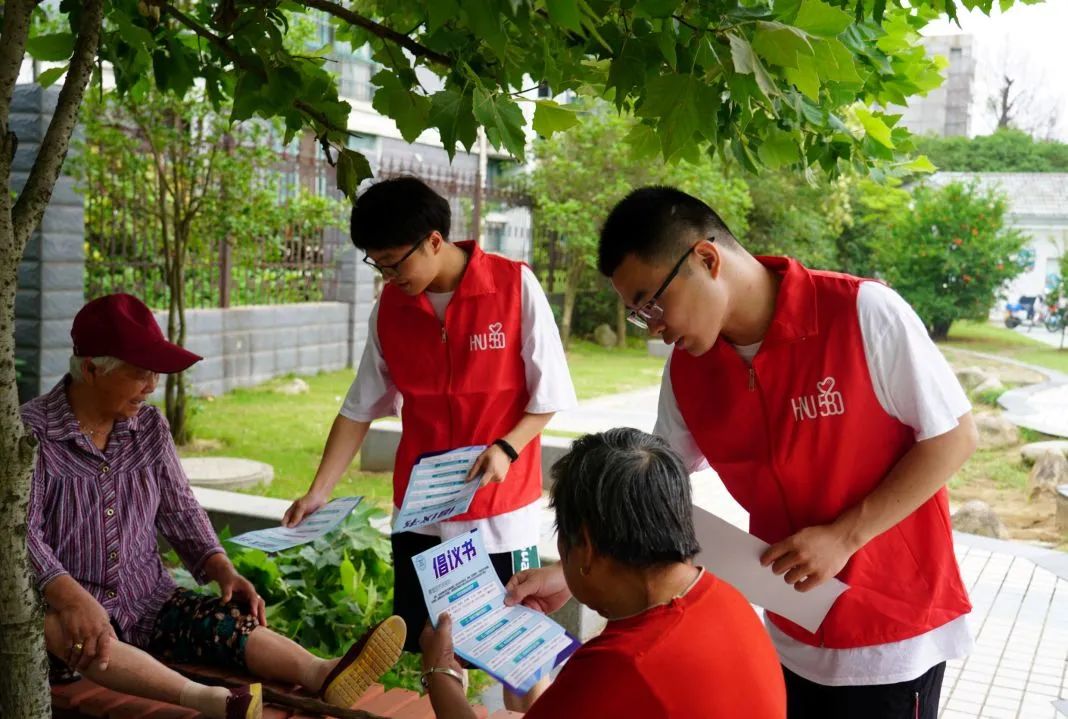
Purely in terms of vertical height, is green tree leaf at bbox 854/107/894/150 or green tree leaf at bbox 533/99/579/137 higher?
green tree leaf at bbox 854/107/894/150

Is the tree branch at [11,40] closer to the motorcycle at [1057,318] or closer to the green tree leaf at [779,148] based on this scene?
the green tree leaf at [779,148]

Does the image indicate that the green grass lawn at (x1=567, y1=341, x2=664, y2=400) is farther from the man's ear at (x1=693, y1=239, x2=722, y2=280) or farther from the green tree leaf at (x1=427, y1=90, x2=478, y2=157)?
the green tree leaf at (x1=427, y1=90, x2=478, y2=157)

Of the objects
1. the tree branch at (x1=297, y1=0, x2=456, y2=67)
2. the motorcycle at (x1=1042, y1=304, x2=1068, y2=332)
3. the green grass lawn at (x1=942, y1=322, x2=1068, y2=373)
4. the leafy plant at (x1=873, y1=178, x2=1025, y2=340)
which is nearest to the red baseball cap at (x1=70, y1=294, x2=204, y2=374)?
the tree branch at (x1=297, y1=0, x2=456, y2=67)

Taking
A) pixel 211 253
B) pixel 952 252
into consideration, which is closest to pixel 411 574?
pixel 211 253

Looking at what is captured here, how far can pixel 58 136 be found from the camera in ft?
8.04

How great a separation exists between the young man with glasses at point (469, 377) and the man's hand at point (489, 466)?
0.21ft

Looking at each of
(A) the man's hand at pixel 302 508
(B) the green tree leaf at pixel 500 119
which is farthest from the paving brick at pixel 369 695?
(B) the green tree leaf at pixel 500 119

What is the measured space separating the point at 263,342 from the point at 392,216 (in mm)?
9588

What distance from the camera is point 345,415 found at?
3754 mm

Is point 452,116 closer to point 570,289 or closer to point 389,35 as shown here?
point 389,35

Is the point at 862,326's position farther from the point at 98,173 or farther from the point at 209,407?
the point at 209,407

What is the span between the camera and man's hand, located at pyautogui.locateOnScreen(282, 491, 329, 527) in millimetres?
3393

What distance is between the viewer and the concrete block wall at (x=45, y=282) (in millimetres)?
7801

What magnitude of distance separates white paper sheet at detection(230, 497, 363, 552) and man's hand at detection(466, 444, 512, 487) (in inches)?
13.5
